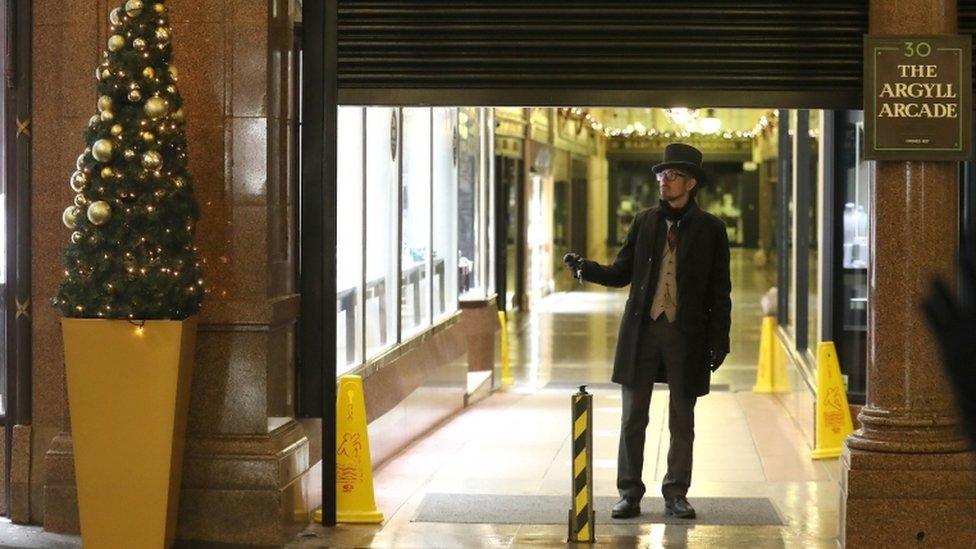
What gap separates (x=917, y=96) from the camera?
7422mm

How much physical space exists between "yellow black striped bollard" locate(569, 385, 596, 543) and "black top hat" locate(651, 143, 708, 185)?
1.56 meters

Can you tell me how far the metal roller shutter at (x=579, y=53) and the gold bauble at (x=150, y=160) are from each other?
1.28 m

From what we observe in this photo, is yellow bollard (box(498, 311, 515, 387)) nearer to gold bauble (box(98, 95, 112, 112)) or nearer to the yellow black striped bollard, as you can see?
the yellow black striped bollard

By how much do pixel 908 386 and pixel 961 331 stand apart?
19.5 ft

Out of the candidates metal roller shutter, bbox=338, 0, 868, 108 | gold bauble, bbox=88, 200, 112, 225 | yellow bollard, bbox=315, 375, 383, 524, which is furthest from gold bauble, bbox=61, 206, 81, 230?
yellow bollard, bbox=315, 375, 383, 524

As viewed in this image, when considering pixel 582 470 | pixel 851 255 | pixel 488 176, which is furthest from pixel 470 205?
pixel 582 470

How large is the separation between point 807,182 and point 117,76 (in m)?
7.98

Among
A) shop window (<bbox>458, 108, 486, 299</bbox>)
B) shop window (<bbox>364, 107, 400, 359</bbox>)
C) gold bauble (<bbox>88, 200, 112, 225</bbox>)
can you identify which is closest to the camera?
gold bauble (<bbox>88, 200, 112, 225</bbox>)

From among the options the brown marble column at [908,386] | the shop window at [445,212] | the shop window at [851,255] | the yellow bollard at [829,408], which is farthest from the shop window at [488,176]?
the brown marble column at [908,386]

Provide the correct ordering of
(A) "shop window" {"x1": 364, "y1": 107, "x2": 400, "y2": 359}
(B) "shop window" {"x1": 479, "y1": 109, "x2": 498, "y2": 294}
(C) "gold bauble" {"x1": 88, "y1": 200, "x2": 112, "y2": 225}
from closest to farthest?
(C) "gold bauble" {"x1": 88, "y1": 200, "x2": 112, "y2": 225}, (A) "shop window" {"x1": 364, "y1": 107, "x2": 400, "y2": 359}, (B) "shop window" {"x1": 479, "y1": 109, "x2": 498, "y2": 294}

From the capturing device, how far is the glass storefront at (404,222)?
1027 cm

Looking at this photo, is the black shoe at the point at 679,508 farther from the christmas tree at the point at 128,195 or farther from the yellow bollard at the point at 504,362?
the yellow bollard at the point at 504,362

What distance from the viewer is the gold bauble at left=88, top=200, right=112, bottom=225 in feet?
23.2

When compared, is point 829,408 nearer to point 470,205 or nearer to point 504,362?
point 470,205
